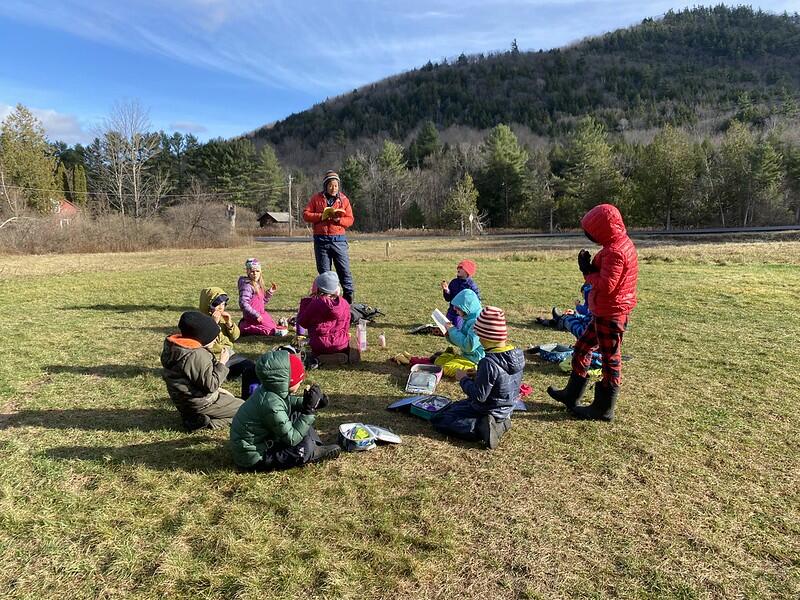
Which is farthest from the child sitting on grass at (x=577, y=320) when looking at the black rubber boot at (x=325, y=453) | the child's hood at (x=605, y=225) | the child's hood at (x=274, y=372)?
the child's hood at (x=274, y=372)

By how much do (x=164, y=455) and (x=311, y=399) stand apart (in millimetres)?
1433

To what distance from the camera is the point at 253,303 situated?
747cm

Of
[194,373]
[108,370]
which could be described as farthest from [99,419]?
[108,370]

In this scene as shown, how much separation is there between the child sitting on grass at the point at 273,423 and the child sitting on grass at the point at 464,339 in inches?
80.5

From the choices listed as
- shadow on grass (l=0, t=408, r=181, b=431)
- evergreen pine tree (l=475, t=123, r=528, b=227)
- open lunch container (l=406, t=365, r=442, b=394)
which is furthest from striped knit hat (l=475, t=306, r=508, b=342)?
evergreen pine tree (l=475, t=123, r=528, b=227)

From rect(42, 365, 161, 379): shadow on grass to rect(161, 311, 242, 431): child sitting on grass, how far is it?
195 centimetres

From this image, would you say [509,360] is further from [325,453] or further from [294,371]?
[294,371]

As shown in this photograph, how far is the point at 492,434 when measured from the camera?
4121 mm

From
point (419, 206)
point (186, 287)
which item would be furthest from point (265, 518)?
point (419, 206)

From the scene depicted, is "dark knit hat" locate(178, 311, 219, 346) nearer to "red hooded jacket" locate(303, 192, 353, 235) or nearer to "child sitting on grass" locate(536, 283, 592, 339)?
"child sitting on grass" locate(536, 283, 592, 339)

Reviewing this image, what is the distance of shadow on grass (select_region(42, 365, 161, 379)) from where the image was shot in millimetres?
5957

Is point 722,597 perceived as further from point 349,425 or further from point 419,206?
point 419,206

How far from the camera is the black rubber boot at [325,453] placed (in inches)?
150

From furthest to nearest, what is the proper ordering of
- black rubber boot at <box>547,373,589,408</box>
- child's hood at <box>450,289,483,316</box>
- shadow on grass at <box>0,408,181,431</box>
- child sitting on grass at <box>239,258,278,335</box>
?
child sitting on grass at <box>239,258,278,335</box> < child's hood at <box>450,289,483,316</box> < black rubber boot at <box>547,373,589,408</box> < shadow on grass at <box>0,408,181,431</box>
